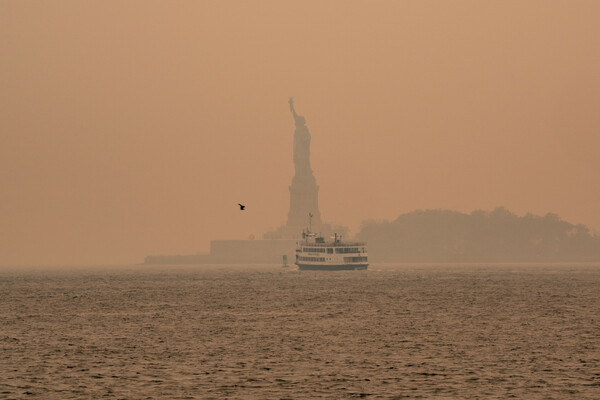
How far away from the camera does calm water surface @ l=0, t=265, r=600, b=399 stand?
4394 cm

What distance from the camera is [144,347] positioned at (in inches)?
2356

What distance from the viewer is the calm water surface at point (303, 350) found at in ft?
144

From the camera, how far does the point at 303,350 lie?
5769 cm

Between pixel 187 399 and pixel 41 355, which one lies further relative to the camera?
pixel 41 355

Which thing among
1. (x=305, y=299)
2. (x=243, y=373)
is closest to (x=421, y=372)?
(x=243, y=373)

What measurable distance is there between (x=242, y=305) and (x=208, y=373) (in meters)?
51.6

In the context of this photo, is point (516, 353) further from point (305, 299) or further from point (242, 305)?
point (305, 299)

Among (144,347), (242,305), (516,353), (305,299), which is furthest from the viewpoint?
(305,299)

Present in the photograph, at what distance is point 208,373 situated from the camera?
48.5 m

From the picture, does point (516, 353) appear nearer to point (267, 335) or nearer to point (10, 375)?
point (267, 335)

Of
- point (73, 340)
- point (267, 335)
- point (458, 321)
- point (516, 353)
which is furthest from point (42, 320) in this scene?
point (516, 353)

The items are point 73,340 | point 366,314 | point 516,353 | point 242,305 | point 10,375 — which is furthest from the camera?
point 242,305

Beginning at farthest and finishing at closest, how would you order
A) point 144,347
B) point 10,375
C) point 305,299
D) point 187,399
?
point 305,299, point 144,347, point 10,375, point 187,399

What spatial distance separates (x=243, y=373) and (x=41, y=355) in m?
14.0
